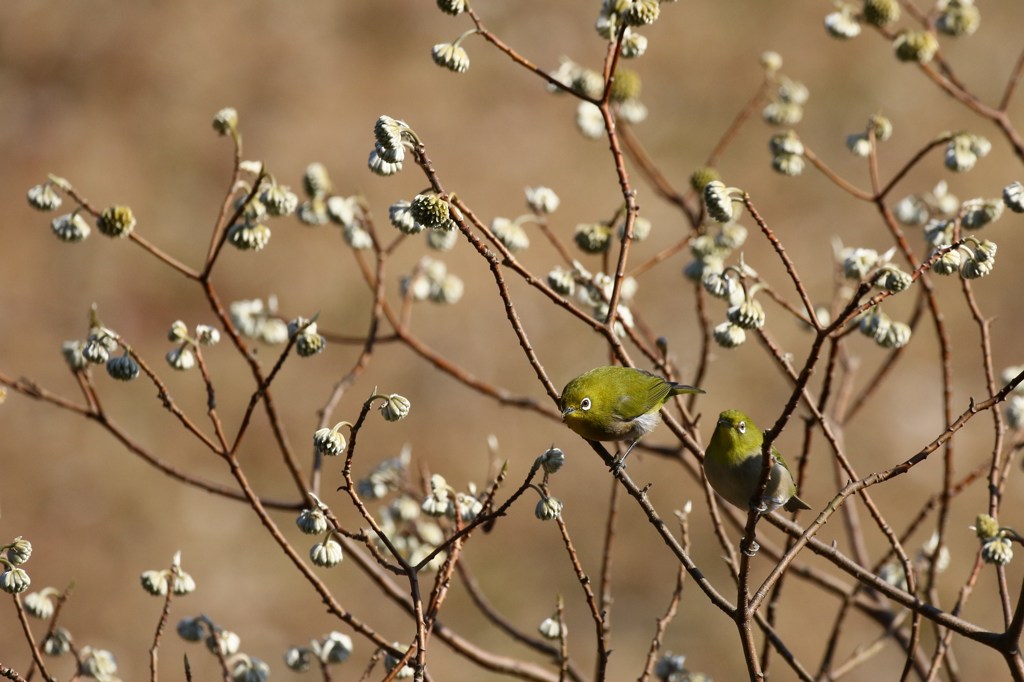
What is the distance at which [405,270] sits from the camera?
9117mm

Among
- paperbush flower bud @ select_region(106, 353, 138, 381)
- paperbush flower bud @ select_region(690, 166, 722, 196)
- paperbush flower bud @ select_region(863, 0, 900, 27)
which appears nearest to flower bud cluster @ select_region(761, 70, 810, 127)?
paperbush flower bud @ select_region(863, 0, 900, 27)

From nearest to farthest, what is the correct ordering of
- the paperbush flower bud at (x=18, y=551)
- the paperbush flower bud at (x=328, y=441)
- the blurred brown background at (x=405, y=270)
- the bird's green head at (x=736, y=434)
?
1. the paperbush flower bud at (x=18, y=551)
2. the paperbush flower bud at (x=328, y=441)
3. the bird's green head at (x=736, y=434)
4. the blurred brown background at (x=405, y=270)

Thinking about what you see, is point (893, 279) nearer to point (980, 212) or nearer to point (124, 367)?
point (980, 212)

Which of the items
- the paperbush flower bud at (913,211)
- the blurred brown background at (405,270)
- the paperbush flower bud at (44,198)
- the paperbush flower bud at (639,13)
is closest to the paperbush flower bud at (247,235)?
the paperbush flower bud at (44,198)

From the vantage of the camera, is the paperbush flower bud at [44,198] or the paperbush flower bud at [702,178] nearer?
the paperbush flower bud at [44,198]

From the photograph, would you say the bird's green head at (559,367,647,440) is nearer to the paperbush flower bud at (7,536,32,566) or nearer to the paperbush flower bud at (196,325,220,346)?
the paperbush flower bud at (196,325,220,346)

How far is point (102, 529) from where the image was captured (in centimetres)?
827

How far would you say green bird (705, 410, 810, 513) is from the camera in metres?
2.54

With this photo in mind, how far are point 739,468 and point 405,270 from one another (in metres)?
6.79

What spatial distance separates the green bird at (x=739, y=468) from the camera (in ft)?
8.34

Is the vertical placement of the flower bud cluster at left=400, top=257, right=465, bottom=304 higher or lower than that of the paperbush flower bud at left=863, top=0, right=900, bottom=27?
lower

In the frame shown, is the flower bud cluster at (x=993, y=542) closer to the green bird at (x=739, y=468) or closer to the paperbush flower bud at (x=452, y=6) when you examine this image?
the green bird at (x=739, y=468)

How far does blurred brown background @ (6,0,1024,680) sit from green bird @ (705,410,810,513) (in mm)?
5163

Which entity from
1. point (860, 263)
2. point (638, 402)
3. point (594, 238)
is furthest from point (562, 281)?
point (860, 263)
